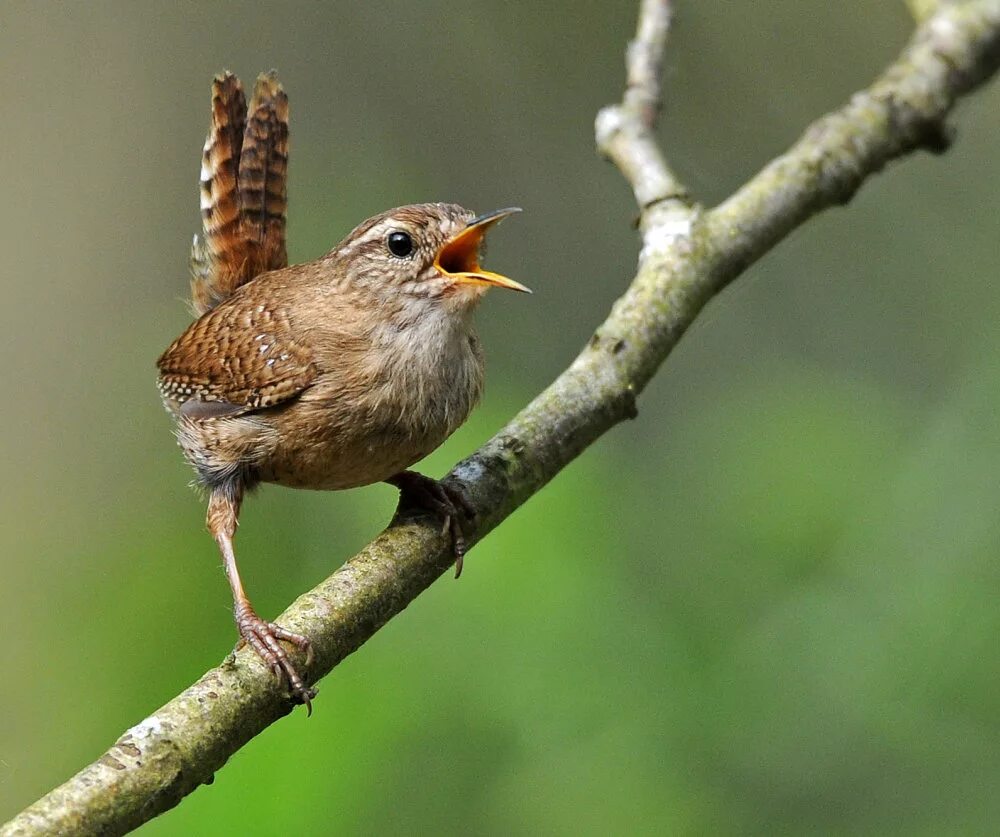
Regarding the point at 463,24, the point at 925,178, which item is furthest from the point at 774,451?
the point at 463,24

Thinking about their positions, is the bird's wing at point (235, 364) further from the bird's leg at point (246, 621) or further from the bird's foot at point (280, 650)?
the bird's foot at point (280, 650)

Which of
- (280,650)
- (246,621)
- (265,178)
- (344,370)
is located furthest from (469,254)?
(280,650)

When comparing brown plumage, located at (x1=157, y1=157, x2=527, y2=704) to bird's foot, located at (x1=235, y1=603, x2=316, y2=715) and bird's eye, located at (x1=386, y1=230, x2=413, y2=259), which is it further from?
bird's foot, located at (x1=235, y1=603, x2=316, y2=715)

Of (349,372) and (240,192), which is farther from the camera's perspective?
(240,192)

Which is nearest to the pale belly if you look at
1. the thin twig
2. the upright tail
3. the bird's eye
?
the bird's eye

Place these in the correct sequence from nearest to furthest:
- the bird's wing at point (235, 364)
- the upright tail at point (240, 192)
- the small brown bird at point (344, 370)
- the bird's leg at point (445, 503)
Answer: the bird's leg at point (445, 503)
the small brown bird at point (344, 370)
the bird's wing at point (235, 364)
the upright tail at point (240, 192)

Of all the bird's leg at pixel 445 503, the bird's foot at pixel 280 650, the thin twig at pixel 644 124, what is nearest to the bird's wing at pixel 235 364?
the bird's leg at pixel 445 503

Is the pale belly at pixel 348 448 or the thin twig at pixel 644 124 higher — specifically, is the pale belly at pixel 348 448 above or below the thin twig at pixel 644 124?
below

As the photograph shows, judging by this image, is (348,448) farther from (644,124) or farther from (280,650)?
(644,124)
